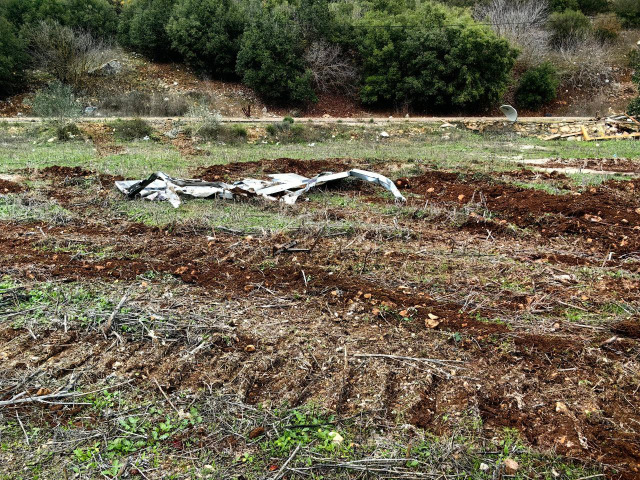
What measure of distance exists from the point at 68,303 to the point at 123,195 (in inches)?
166

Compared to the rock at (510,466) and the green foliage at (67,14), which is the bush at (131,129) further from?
the rock at (510,466)

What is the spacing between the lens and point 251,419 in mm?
3152

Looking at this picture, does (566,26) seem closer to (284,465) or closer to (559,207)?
(559,207)

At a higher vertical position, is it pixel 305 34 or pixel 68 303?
pixel 305 34

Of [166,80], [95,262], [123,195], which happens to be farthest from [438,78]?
[95,262]

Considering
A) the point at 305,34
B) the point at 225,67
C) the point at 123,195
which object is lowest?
the point at 123,195

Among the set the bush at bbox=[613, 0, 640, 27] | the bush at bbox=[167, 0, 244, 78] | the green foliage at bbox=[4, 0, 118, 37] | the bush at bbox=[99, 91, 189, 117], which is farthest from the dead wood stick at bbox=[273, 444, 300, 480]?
the bush at bbox=[613, 0, 640, 27]

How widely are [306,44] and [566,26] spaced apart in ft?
57.6

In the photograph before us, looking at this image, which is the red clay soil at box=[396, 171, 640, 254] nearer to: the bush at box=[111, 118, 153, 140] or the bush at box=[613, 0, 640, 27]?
the bush at box=[111, 118, 153, 140]

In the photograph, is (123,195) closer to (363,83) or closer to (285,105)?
(285,105)

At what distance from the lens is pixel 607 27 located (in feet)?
106

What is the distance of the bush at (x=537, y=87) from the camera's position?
26.2 metres

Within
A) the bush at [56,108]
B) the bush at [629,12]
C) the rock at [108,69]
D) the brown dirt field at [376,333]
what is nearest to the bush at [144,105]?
the rock at [108,69]

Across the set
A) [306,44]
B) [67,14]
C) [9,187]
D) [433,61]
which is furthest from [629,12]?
[9,187]
